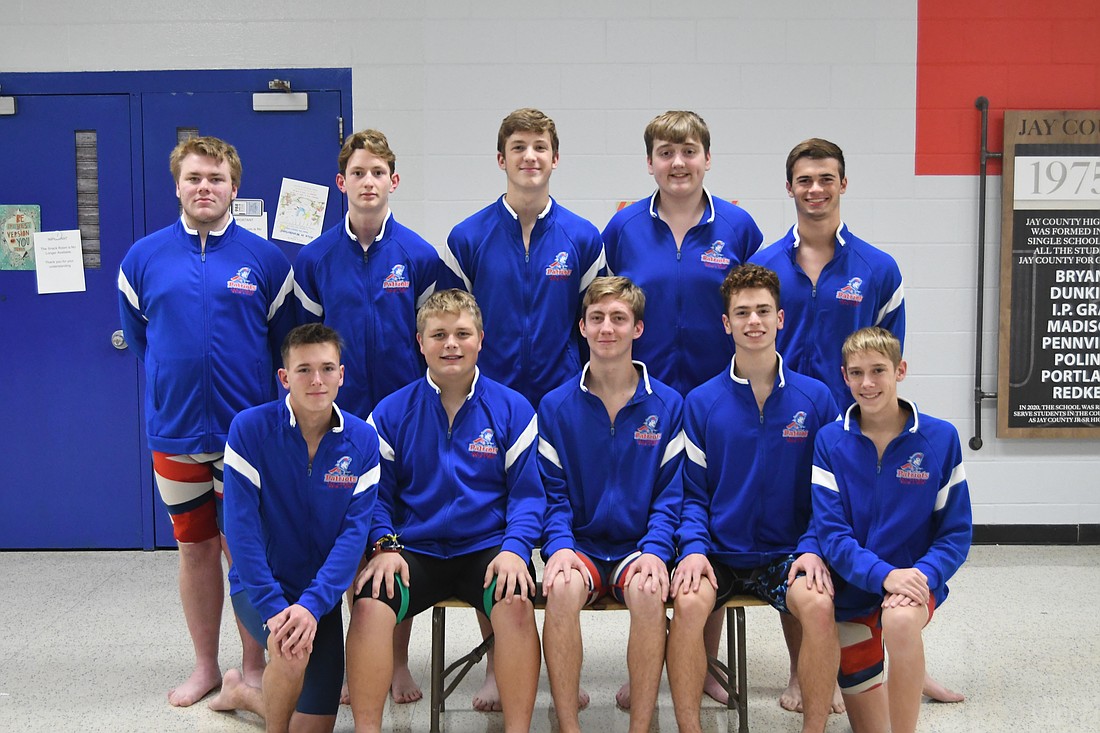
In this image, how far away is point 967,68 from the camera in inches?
160

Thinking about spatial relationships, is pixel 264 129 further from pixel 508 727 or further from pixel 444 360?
pixel 508 727

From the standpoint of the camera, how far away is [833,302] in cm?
263

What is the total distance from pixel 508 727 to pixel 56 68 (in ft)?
11.3

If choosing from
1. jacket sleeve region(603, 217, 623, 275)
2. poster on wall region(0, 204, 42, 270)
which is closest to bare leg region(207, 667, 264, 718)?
jacket sleeve region(603, 217, 623, 275)

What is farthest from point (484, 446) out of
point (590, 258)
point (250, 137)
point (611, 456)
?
point (250, 137)

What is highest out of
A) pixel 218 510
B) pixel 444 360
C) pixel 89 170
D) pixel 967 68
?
pixel 967 68

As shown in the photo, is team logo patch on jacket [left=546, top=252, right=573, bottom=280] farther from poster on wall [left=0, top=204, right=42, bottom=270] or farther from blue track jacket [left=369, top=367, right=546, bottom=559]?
poster on wall [left=0, top=204, right=42, bottom=270]

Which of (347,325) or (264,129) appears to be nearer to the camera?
(347,325)

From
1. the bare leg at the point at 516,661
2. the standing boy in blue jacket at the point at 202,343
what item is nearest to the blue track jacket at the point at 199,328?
the standing boy in blue jacket at the point at 202,343

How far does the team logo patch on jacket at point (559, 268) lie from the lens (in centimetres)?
265

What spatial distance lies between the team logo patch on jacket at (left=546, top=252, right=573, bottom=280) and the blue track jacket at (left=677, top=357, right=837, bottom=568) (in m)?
0.55

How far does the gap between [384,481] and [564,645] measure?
632mm

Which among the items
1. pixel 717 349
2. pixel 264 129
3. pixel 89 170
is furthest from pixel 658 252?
pixel 89 170

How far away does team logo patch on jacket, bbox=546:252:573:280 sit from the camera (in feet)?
8.71
